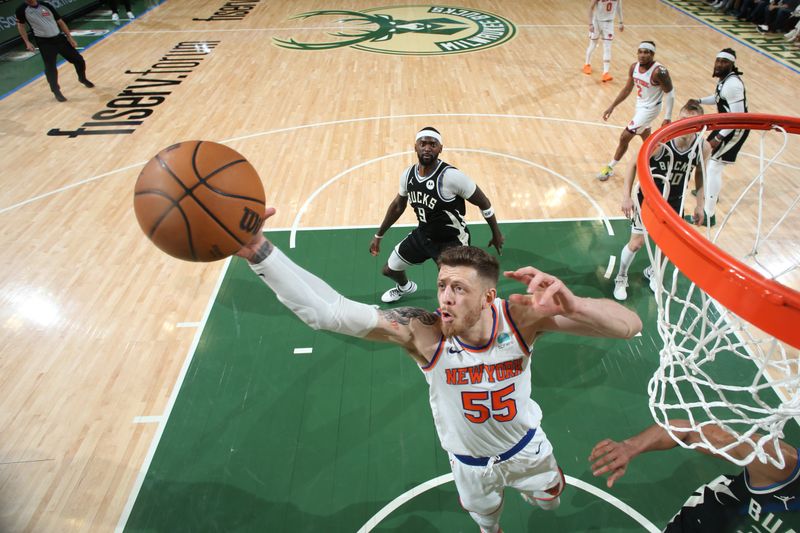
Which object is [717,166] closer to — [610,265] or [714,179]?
[714,179]

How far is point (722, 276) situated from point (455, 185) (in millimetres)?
2692

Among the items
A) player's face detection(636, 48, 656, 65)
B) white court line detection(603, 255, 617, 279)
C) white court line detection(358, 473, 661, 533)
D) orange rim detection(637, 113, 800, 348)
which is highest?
orange rim detection(637, 113, 800, 348)

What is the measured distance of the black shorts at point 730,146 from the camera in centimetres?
605

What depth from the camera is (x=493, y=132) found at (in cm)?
867

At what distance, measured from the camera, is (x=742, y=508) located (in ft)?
7.72

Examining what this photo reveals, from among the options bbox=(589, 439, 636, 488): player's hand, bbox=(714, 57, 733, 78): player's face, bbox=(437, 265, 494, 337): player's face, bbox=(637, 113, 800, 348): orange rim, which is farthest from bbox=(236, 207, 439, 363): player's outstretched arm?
bbox=(714, 57, 733, 78): player's face

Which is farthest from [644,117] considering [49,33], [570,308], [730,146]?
[49,33]

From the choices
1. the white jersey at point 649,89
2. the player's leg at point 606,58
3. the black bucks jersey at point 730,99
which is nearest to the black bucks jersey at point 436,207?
the black bucks jersey at point 730,99

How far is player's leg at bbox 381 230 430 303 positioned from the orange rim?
2.51 m

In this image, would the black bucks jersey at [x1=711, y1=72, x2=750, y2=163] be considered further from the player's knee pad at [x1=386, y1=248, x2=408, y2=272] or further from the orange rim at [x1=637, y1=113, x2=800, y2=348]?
the orange rim at [x1=637, y1=113, x2=800, y2=348]

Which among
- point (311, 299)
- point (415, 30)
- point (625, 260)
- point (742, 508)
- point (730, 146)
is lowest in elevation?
point (415, 30)

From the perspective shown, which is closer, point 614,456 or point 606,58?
point 614,456

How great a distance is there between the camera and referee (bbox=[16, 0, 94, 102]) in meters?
9.27

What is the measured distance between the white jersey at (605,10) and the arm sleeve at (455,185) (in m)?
8.35
